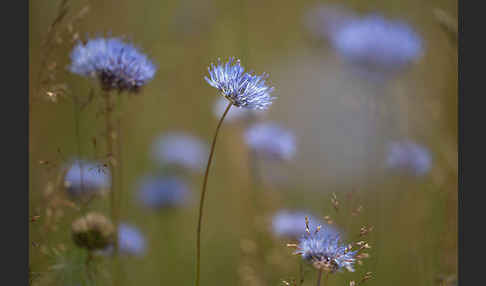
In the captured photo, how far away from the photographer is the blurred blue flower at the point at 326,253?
3.53ft

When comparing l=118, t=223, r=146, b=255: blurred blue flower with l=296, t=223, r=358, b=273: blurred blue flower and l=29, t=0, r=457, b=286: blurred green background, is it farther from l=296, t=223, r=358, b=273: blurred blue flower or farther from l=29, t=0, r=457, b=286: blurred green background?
l=296, t=223, r=358, b=273: blurred blue flower

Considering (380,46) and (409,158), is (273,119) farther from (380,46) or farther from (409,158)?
(409,158)

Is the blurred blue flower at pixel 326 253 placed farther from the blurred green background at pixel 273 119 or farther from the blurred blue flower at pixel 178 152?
the blurred blue flower at pixel 178 152

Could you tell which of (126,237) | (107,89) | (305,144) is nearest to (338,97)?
(305,144)

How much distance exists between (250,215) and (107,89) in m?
1.07

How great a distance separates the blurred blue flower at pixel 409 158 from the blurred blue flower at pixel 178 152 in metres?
1.13

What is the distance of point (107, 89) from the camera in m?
1.38

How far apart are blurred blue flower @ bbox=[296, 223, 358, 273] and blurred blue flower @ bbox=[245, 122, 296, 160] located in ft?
3.21

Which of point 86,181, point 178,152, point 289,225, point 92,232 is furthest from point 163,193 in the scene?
point 92,232

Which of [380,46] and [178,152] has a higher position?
[380,46]

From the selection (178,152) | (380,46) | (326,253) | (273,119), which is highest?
(380,46)

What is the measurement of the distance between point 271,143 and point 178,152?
0.89 m

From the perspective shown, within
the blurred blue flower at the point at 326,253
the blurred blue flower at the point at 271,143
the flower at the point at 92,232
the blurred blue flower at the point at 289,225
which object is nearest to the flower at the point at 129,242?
the flower at the point at 92,232

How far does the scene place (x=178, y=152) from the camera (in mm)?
2877
